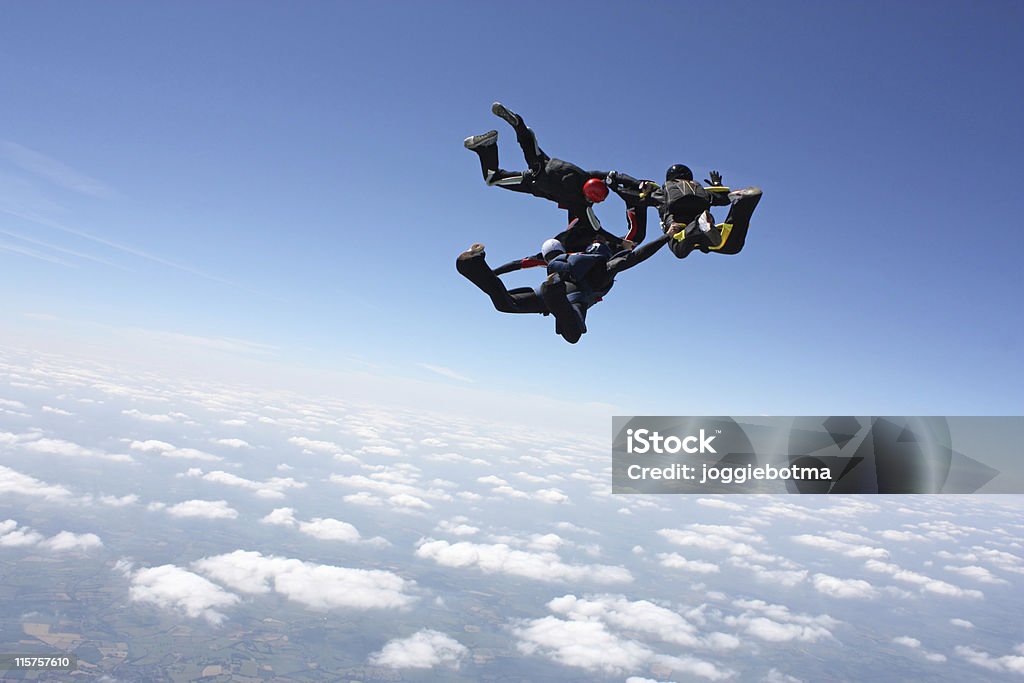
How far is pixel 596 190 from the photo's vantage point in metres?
4.31

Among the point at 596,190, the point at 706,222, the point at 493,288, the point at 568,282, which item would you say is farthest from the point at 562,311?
the point at 706,222

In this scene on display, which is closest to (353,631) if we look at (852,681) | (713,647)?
(713,647)

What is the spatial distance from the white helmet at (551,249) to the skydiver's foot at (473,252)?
3.01ft

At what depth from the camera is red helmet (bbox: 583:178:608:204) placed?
14.1 ft

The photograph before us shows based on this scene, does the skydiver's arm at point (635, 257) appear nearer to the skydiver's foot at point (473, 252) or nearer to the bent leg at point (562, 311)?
the bent leg at point (562, 311)

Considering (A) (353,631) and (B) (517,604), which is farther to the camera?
(B) (517,604)

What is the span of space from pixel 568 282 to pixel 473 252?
42.3 inches

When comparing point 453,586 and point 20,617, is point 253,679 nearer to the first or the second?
point 20,617

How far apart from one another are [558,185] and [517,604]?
672 feet

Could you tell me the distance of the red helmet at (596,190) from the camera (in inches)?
169

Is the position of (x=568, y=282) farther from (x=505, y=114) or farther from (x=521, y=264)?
(x=505, y=114)

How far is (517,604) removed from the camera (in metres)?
182

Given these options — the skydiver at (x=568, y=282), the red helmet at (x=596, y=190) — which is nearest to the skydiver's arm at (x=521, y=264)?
the skydiver at (x=568, y=282)

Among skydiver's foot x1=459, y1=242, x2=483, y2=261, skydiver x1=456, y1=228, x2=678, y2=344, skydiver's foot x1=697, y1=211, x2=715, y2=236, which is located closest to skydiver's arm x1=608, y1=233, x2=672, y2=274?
skydiver x1=456, y1=228, x2=678, y2=344
